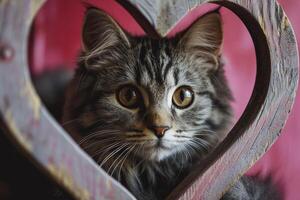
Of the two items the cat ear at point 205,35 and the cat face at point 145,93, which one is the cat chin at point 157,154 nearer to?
the cat face at point 145,93

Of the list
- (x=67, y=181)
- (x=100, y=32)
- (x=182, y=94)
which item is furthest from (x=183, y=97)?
(x=67, y=181)

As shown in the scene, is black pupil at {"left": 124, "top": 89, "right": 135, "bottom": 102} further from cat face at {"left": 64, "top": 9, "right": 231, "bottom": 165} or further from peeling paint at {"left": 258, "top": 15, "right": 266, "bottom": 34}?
peeling paint at {"left": 258, "top": 15, "right": 266, "bottom": 34}

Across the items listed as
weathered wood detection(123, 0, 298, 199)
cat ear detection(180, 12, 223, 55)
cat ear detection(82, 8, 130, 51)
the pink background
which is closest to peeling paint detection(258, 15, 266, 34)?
weathered wood detection(123, 0, 298, 199)

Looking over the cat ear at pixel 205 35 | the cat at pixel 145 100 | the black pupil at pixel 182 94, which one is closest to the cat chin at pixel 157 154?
the cat at pixel 145 100

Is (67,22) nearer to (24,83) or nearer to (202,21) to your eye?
(202,21)

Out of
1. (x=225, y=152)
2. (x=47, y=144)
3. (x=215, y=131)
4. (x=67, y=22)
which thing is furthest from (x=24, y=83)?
(x=67, y=22)

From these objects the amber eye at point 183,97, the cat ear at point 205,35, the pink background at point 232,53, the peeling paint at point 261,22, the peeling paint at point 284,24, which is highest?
the peeling paint at point 261,22

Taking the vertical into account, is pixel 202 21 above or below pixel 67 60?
above
